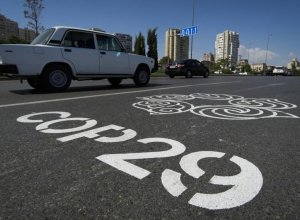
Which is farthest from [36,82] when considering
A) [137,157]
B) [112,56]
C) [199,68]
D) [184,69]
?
[199,68]

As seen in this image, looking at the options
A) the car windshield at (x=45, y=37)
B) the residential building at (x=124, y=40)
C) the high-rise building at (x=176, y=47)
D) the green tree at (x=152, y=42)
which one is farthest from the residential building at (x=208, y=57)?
Result: the car windshield at (x=45, y=37)

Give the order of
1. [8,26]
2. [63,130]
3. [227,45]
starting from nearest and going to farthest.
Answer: [63,130], [8,26], [227,45]

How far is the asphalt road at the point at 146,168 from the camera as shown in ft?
5.91

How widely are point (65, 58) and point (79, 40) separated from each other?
854mm

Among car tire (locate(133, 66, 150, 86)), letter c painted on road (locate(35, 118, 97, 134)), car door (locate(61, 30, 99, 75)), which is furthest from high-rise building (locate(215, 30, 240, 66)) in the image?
letter c painted on road (locate(35, 118, 97, 134))

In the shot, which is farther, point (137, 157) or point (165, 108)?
point (165, 108)

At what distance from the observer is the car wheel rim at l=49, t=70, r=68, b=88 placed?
826 centimetres

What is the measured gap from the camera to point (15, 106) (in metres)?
5.38

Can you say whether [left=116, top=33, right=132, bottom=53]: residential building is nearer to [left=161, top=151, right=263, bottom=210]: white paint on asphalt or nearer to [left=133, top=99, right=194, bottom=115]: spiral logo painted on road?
[left=133, top=99, right=194, bottom=115]: spiral logo painted on road

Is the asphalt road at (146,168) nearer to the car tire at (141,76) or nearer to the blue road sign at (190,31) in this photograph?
the car tire at (141,76)

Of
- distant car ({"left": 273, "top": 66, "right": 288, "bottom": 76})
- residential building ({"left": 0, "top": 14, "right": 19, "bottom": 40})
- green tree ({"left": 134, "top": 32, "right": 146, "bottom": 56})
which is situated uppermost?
residential building ({"left": 0, "top": 14, "right": 19, "bottom": 40})

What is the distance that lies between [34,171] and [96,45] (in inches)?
286

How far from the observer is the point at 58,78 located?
840 cm

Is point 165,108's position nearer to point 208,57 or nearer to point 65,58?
point 65,58
